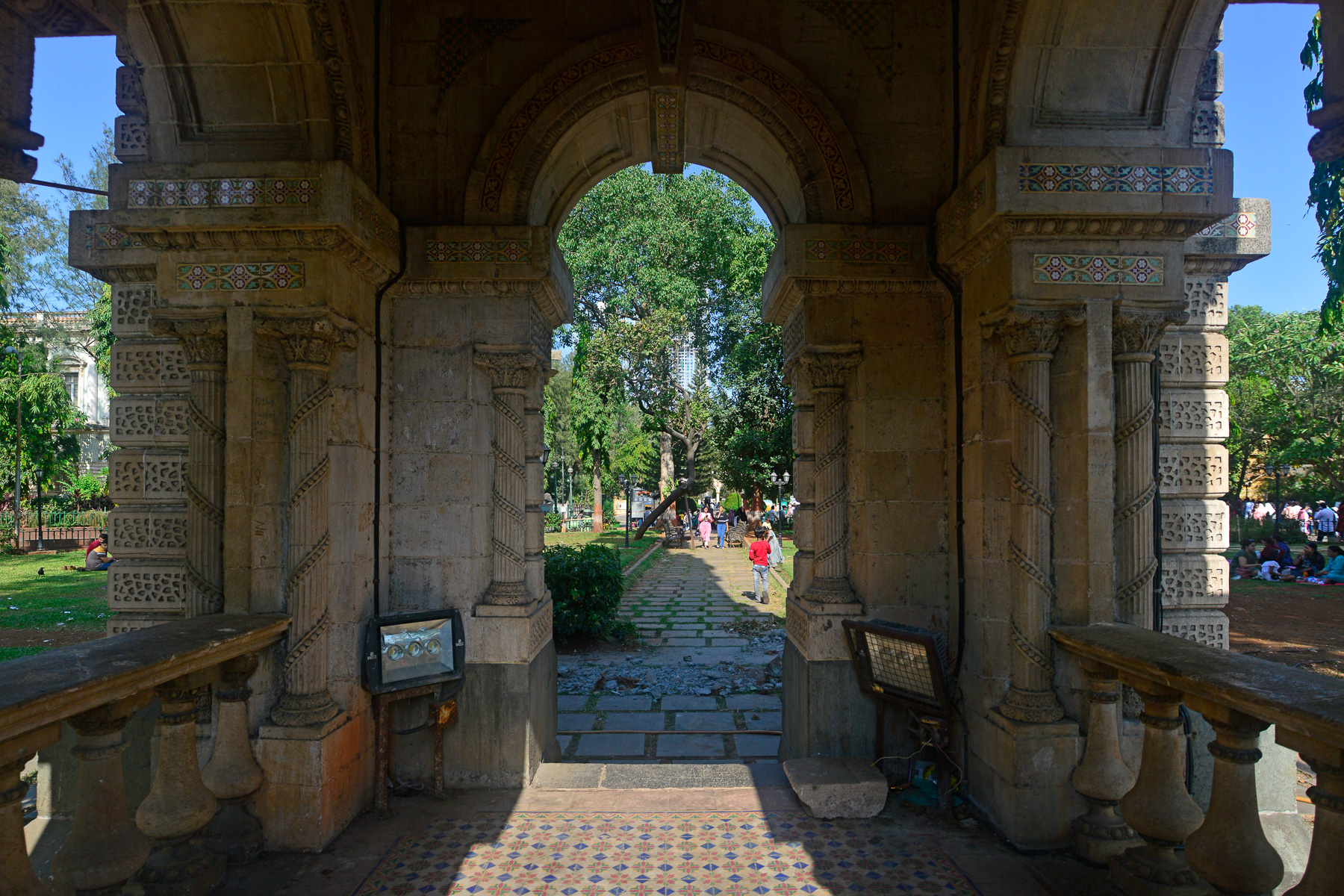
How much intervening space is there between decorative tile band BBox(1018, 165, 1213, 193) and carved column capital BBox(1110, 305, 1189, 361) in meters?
0.61

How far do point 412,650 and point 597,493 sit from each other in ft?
84.4

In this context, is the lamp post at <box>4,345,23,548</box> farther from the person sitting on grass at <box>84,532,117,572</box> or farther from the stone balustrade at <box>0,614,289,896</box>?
the stone balustrade at <box>0,614,289,896</box>

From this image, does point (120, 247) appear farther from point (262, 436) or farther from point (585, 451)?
point (585, 451)

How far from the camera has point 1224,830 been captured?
2.68 metres

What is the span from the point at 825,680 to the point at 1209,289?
337cm

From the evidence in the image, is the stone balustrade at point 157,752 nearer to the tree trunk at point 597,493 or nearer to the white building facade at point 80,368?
the tree trunk at point 597,493

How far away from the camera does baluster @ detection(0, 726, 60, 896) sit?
2221 millimetres

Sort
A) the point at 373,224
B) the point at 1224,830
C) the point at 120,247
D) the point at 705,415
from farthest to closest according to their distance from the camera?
the point at 705,415 < the point at 120,247 < the point at 373,224 < the point at 1224,830

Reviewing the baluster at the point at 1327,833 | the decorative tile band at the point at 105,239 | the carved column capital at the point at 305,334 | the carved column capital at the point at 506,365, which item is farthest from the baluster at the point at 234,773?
the baluster at the point at 1327,833

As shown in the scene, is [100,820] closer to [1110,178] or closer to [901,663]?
[901,663]

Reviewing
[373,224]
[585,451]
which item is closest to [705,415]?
[585,451]

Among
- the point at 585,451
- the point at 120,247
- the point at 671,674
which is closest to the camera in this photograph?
the point at 120,247

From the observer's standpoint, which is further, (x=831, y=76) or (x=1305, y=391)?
(x=1305, y=391)

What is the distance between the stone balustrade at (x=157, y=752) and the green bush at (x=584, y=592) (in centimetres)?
535
